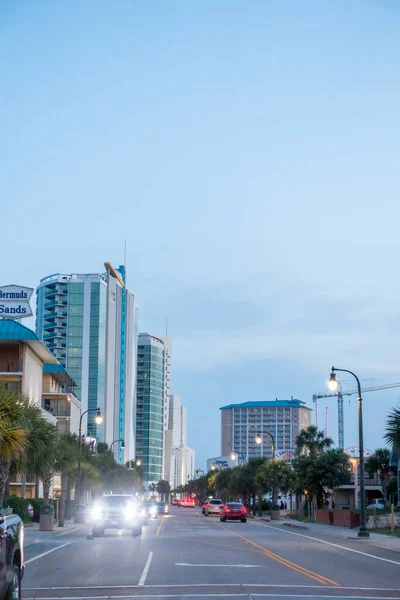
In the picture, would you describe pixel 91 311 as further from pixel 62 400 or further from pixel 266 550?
pixel 266 550

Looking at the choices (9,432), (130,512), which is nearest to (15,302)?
(130,512)

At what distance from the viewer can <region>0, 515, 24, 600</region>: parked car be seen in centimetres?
1043

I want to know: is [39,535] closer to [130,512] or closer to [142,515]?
[142,515]

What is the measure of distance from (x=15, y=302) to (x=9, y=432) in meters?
38.7

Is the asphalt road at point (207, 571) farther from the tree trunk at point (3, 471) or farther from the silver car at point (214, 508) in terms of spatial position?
the silver car at point (214, 508)

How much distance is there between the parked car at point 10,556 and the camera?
411 inches

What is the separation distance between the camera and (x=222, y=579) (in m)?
18.1

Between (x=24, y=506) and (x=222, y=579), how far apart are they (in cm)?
3181

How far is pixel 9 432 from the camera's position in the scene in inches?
1072

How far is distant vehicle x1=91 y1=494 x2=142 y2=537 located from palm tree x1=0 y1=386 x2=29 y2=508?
251 inches

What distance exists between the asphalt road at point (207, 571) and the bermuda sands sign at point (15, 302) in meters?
34.8

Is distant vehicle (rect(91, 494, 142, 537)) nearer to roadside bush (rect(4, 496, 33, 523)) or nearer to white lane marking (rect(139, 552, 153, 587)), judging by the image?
roadside bush (rect(4, 496, 33, 523))

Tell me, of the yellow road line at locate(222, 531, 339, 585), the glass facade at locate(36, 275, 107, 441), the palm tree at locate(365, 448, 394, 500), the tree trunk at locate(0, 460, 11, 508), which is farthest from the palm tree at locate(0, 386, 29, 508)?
the glass facade at locate(36, 275, 107, 441)

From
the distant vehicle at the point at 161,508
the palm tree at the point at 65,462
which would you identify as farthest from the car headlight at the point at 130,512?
the distant vehicle at the point at 161,508
